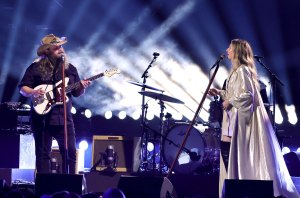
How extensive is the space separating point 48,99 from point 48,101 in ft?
0.08

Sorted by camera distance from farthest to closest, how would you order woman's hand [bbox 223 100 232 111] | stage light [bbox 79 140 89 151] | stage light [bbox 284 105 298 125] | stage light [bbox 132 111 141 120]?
stage light [bbox 132 111 141 120]
stage light [bbox 284 105 298 125]
stage light [bbox 79 140 89 151]
woman's hand [bbox 223 100 232 111]

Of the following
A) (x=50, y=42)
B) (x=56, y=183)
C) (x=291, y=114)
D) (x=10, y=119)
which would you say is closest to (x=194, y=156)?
(x=10, y=119)

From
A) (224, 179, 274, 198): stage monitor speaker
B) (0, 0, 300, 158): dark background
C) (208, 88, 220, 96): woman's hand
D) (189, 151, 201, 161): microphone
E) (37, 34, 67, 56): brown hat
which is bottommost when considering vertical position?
(224, 179, 274, 198): stage monitor speaker

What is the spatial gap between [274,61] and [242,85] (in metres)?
6.24

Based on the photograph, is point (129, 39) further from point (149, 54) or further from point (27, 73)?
point (27, 73)

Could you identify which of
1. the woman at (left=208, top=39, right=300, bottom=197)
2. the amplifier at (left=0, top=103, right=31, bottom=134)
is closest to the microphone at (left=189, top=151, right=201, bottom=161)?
the amplifier at (left=0, top=103, right=31, bottom=134)

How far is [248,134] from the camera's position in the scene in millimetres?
6270

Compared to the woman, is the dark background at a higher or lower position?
higher

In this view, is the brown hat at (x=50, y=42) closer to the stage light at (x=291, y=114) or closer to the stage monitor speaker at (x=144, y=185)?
the stage monitor speaker at (x=144, y=185)

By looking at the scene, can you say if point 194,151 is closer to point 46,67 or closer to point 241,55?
point 241,55

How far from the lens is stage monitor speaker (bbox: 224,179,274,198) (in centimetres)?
494

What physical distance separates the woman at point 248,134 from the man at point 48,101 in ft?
5.91

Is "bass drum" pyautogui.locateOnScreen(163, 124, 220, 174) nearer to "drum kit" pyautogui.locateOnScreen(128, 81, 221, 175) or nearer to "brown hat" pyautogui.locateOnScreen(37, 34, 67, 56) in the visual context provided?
"drum kit" pyautogui.locateOnScreen(128, 81, 221, 175)

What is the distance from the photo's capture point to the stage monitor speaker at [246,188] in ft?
16.2
